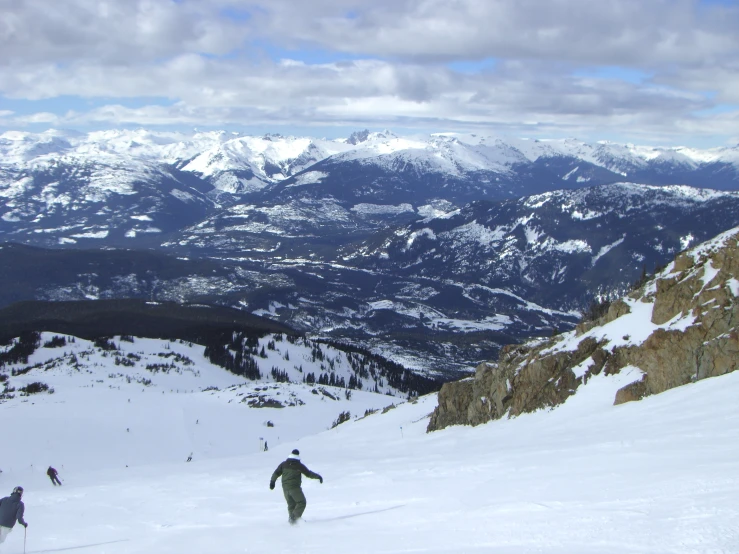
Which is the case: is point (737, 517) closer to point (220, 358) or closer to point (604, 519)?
point (604, 519)

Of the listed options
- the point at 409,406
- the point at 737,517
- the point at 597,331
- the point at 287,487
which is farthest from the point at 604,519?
the point at 409,406

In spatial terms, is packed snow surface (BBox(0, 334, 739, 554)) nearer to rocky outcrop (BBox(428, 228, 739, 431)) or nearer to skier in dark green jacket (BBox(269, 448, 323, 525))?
skier in dark green jacket (BBox(269, 448, 323, 525))

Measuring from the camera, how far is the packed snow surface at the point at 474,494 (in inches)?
596

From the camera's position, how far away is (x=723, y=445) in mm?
21766

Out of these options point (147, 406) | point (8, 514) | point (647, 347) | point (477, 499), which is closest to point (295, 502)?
point (477, 499)

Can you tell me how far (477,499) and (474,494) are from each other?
2.69 ft

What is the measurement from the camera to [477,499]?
19578mm

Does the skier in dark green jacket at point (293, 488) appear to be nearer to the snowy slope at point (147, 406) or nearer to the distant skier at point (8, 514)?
the distant skier at point (8, 514)

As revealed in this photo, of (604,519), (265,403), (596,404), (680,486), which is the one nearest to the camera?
(604,519)

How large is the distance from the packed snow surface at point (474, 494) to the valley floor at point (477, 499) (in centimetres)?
6

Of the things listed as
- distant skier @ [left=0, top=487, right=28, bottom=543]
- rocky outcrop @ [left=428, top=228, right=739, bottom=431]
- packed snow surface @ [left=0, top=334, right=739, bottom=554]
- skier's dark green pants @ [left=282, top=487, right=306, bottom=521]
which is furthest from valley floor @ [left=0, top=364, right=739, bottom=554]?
rocky outcrop @ [left=428, top=228, right=739, bottom=431]

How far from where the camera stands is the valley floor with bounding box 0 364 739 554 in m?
15.0

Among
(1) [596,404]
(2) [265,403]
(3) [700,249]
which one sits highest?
(3) [700,249]

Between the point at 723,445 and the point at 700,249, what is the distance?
25183 millimetres
